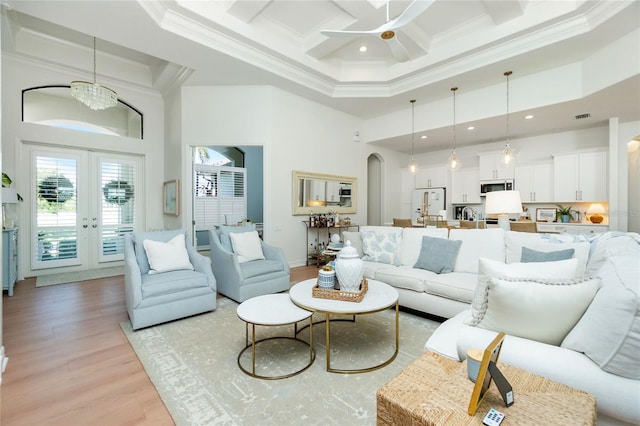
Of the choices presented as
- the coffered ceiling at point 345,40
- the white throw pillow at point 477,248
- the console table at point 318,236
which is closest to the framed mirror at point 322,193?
the console table at point 318,236

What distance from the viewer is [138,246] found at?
3316 mm

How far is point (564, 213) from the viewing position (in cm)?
572

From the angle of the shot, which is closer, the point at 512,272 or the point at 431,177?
the point at 512,272

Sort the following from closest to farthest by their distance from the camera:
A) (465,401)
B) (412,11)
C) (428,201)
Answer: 1. (465,401)
2. (412,11)
3. (428,201)

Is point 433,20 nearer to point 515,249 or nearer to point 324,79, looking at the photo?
point 324,79

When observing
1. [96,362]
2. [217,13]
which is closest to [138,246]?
[96,362]

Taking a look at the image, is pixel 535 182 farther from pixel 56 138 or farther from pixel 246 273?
pixel 56 138

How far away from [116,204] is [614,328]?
6756 millimetres

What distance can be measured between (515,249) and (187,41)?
4.61 metres

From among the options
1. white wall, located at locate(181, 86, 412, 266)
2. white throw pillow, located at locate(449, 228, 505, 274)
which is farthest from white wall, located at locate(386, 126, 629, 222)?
white throw pillow, located at locate(449, 228, 505, 274)

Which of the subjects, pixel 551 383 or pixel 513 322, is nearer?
pixel 551 383

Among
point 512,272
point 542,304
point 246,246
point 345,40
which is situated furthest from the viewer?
point 345,40

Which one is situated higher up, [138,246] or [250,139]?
[250,139]

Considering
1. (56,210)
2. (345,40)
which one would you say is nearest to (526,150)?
(345,40)
